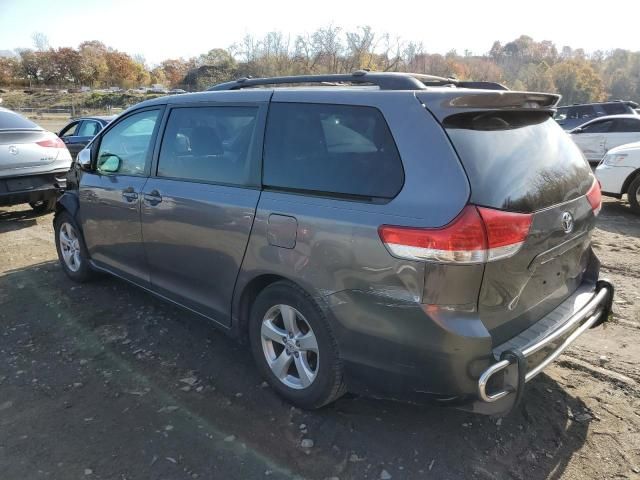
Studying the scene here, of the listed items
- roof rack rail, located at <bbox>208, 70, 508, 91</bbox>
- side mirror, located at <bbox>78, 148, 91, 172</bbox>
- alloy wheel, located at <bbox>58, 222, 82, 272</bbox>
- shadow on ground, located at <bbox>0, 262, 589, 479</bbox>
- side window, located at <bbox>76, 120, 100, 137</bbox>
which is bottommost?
shadow on ground, located at <bbox>0, 262, 589, 479</bbox>

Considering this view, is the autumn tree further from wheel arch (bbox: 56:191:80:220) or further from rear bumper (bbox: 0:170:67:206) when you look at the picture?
wheel arch (bbox: 56:191:80:220)

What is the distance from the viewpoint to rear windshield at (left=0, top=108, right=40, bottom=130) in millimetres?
7091

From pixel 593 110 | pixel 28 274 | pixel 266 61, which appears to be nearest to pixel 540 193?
pixel 28 274

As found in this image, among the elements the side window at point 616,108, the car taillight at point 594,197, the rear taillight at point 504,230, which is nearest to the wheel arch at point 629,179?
the car taillight at point 594,197

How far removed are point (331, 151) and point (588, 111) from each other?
718 inches

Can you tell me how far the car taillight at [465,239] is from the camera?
209 cm

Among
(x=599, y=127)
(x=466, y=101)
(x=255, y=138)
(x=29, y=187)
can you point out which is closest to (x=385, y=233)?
(x=466, y=101)

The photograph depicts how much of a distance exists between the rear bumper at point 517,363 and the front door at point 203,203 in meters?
1.51

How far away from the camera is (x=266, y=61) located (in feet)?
198

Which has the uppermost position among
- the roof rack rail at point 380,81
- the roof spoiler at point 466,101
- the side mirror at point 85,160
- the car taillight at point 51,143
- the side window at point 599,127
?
the roof rack rail at point 380,81

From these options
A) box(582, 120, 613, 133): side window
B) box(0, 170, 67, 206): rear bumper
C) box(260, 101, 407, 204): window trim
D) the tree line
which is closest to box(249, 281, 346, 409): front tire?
box(260, 101, 407, 204): window trim

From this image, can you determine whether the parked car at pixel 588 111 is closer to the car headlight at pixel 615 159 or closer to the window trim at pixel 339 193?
the car headlight at pixel 615 159

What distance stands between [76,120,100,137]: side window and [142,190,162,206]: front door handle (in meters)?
9.55

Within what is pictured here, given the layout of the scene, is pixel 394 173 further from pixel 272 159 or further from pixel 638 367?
pixel 638 367
